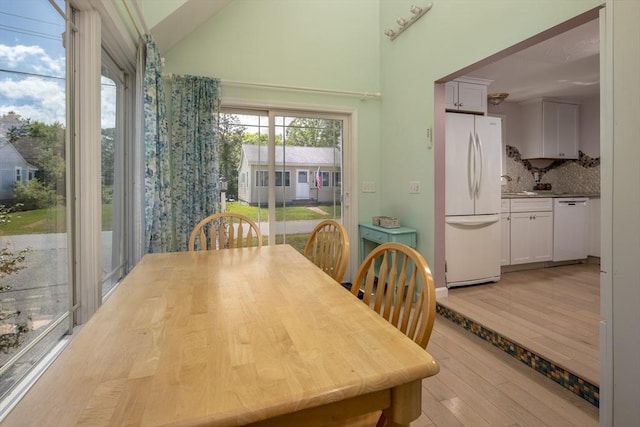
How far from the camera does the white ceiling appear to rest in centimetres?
282

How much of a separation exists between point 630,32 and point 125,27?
260 cm

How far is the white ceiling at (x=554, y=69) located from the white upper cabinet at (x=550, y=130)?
6.2 inches

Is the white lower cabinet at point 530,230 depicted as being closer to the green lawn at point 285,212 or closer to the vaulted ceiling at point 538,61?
the vaulted ceiling at point 538,61

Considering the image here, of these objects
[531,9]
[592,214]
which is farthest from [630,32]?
[592,214]

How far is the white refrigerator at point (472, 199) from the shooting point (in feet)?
10.4

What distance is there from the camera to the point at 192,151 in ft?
9.62

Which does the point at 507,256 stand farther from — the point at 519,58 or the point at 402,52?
the point at 402,52

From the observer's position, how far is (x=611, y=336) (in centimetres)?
128

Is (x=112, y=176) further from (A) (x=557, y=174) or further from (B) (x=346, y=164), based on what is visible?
(A) (x=557, y=174)

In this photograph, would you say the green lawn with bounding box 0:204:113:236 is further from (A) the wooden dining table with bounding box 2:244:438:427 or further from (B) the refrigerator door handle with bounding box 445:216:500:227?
(B) the refrigerator door handle with bounding box 445:216:500:227

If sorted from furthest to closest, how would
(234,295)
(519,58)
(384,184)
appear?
(384,184) < (519,58) < (234,295)

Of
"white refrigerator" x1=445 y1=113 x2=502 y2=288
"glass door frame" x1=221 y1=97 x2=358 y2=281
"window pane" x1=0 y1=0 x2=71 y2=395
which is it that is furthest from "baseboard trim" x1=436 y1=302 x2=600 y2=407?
"window pane" x1=0 y1=0 x2=71 y2=395

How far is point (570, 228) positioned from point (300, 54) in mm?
4027

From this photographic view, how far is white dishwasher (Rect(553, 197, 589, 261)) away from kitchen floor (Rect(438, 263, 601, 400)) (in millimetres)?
368
